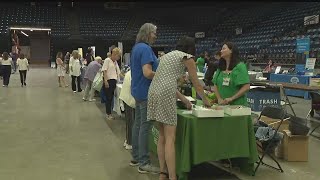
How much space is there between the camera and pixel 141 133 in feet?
12.7

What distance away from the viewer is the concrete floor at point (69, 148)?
13.1 ft

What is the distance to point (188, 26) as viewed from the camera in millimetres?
31641

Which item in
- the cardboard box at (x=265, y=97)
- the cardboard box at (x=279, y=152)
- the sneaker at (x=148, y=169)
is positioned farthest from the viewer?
the cardboard box at (x=265, y=97)

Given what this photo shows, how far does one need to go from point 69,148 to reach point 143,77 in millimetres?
1950

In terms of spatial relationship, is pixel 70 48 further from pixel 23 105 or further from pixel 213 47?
pixel 23 105

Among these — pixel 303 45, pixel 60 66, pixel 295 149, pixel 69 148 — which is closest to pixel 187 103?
pixel 295 149

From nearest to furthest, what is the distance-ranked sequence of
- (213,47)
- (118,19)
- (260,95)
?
(260,95) → (213,47) → (118,19)

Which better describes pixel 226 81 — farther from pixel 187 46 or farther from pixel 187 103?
pixel 187 46

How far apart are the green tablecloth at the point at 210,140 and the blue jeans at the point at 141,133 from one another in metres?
0.40

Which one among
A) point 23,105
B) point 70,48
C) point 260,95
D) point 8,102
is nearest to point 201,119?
point 260,95

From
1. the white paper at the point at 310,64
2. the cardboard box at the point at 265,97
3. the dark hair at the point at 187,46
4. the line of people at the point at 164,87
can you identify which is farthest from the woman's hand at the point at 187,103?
the white paper at the point at 310,64

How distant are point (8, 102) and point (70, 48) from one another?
2138 centimetres

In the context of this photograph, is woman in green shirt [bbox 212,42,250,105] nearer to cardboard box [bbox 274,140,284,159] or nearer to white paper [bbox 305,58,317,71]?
cardboard box [bbox 274,140,284,159]

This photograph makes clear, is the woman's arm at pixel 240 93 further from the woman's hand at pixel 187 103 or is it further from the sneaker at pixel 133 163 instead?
the sneaker at pixel 133 163
